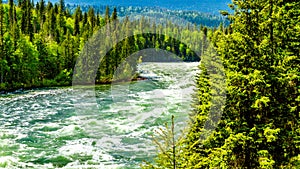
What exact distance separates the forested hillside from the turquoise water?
8383mm

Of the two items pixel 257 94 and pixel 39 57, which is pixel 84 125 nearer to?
pixel 257 94

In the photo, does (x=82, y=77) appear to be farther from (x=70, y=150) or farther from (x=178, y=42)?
(x=178, y=42)

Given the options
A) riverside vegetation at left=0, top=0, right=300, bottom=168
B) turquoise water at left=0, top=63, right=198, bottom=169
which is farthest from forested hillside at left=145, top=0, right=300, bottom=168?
turquoise water at left=0, top=63, right=198, bottom=169

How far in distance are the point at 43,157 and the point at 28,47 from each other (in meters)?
41.0

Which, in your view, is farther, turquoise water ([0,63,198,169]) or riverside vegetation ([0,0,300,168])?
turquoise water ([0,63,198,169])

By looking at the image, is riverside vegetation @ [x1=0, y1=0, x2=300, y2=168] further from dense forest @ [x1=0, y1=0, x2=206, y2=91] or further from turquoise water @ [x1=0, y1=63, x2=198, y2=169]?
dense forest @ [x1=0, y1=0, x2=206, y2=91]

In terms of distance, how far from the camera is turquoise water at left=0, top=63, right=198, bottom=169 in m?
24.0

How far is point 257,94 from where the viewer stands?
15062mm

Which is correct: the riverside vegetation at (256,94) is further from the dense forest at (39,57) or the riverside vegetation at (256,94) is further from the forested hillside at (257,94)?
the dense forest at (39,57)

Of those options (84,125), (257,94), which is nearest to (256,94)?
(257,94)

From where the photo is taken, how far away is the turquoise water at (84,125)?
24047 millimetres

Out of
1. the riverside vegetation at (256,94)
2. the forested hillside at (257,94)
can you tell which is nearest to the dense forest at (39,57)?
the riverside vegetation at (256,94)

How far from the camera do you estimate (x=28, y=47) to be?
61.3m

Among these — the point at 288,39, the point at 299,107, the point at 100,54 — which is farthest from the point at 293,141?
the point at 100,54
